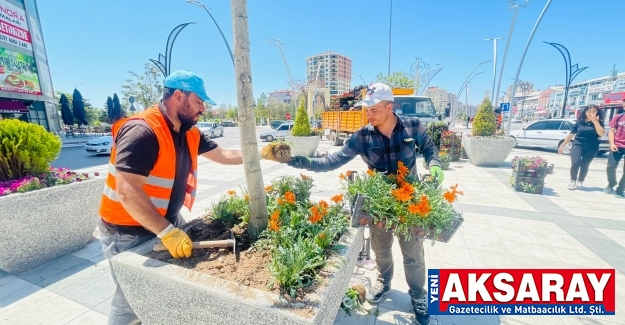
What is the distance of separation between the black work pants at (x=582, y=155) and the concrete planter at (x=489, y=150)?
7.28 ft

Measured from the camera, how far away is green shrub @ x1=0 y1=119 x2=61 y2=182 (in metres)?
2.67

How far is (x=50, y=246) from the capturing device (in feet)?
9.34

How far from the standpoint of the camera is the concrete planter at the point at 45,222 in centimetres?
250

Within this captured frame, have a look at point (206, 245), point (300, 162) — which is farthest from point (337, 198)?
point (206, 245)

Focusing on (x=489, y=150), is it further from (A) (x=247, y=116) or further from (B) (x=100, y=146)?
(B) (x=100, y=146)

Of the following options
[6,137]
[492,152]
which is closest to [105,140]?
[6,137]

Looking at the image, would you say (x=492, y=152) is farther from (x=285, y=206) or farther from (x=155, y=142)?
(x=155, y=142)

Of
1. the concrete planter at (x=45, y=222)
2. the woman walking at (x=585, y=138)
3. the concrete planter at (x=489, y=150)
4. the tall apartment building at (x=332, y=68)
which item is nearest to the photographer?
the concrete planter at (x=45, y=222)

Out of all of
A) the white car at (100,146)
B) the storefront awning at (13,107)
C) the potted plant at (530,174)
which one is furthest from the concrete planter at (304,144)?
the storefront awning at (13,107)

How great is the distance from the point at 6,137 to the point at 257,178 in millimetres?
2890

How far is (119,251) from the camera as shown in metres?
1.67

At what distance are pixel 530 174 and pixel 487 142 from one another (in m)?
2.73

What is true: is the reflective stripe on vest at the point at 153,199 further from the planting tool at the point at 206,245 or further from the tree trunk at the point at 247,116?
the tree trunk at the point at 247,116

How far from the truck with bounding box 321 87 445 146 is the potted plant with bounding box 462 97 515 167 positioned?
2269mm
